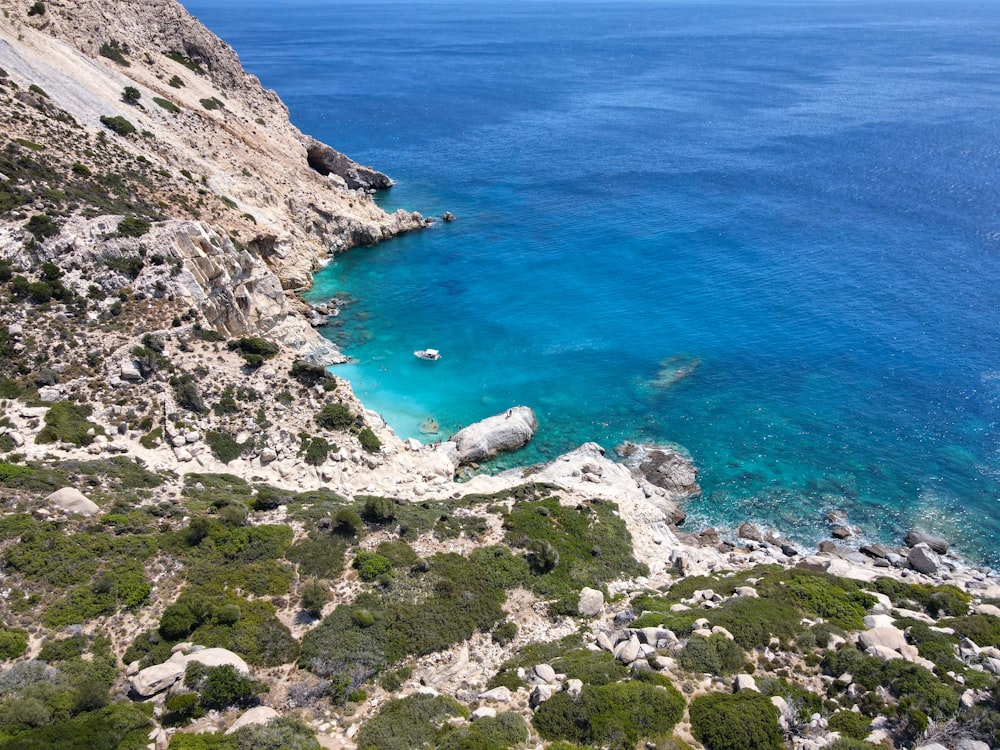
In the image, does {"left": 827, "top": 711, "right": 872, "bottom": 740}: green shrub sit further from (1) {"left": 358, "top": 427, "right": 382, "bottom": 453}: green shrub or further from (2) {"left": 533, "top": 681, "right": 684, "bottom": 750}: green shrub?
(1) {"left": 358, "top": 427, "right": 382, "bottom": 453}: green shrub

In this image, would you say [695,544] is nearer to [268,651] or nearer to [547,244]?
[268,651]

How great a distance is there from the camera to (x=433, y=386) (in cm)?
6241

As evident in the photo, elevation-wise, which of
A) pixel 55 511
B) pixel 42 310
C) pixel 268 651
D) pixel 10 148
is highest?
pixel 10 148

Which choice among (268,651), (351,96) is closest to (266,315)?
(268,651)

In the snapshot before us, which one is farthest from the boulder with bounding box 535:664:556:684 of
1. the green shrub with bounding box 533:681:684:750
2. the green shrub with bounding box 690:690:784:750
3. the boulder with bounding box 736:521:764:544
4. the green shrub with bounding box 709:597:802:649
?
the boulder with bounding box 736:521:764:544

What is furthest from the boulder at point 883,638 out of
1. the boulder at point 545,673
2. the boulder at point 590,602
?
the boulder at point 545,673

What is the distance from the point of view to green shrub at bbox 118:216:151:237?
50688 mm

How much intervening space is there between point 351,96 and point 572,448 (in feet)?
482

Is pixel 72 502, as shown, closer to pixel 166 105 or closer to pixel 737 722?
pixel 737 722

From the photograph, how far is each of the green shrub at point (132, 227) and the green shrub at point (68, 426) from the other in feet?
55.7

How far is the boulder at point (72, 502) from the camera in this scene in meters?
31.4

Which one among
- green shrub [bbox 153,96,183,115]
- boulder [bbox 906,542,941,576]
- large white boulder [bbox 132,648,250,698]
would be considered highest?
green shrub [bbox 153,96,183,115]

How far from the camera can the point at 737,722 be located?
2350 cm

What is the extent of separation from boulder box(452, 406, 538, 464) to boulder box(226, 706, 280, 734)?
28997 millimetres
